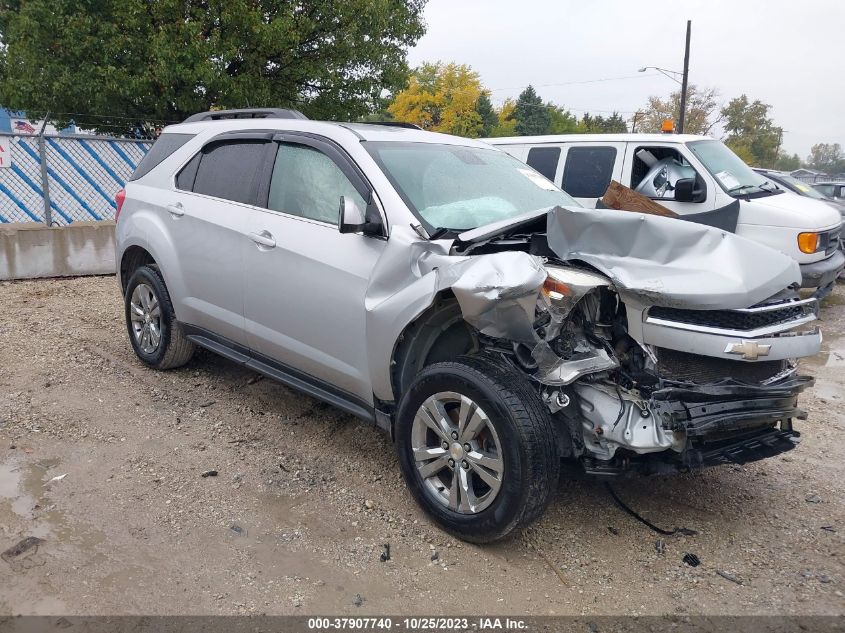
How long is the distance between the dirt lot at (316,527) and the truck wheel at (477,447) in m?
0.21

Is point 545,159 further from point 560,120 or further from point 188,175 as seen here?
point 560,120

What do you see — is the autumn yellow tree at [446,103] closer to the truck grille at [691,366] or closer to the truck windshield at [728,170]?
→ the truck windshield at [728,170]

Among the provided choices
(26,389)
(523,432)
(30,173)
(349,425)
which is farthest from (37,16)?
(523,432)

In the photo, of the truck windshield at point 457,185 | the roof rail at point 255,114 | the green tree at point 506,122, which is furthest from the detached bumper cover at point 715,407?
the green tree at point 506,122

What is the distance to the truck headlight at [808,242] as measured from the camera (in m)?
7.34

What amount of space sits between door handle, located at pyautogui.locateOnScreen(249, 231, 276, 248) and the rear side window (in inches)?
56.8

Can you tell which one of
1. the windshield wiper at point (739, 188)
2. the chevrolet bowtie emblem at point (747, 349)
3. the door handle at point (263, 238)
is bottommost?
the chevrolet bowtie emblem at point (747, 349)

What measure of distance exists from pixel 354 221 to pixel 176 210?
6.52ft

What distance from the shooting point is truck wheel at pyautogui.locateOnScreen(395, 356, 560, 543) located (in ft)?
9.33

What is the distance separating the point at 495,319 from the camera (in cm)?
296

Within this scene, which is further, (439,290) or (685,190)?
(685,190)

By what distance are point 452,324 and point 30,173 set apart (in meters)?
8.46

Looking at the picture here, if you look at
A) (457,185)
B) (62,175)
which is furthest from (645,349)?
(62,175)

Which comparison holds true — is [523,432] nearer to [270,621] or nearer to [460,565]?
[460,565]
